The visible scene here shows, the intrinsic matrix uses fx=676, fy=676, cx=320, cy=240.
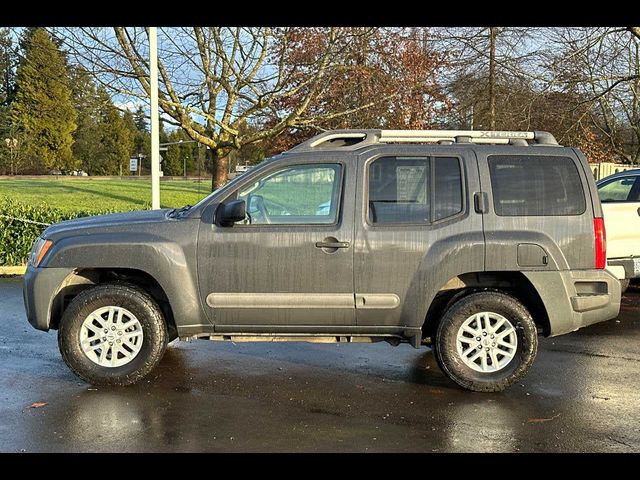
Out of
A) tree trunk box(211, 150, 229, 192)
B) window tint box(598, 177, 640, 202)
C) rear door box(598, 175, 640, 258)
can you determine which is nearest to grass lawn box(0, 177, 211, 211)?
tree trunk box(211, 150, 229, 192)

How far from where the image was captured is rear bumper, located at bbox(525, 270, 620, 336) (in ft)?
18.1

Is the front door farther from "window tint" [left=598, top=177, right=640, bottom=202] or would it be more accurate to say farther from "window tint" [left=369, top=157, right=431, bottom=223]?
"window tint" [left=598, top=177, right=640, bottom=202]

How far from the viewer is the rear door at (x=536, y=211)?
5.50 metres

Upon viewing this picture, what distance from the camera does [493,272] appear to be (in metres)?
5.70

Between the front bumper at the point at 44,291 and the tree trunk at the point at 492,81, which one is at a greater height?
the tree trunk at the point at 492,81

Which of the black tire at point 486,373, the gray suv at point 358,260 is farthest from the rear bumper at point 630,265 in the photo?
the black tire at point 486,373

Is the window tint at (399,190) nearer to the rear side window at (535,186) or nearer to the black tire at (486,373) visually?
the rear side window at (535,186)

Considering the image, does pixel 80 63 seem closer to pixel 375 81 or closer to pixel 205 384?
pixel 375 81

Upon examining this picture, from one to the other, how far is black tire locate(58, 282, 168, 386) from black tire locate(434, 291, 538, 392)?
235 cm

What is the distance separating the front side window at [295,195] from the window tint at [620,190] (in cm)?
515

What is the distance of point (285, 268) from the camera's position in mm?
5504

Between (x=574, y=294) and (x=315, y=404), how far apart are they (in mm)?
2309
